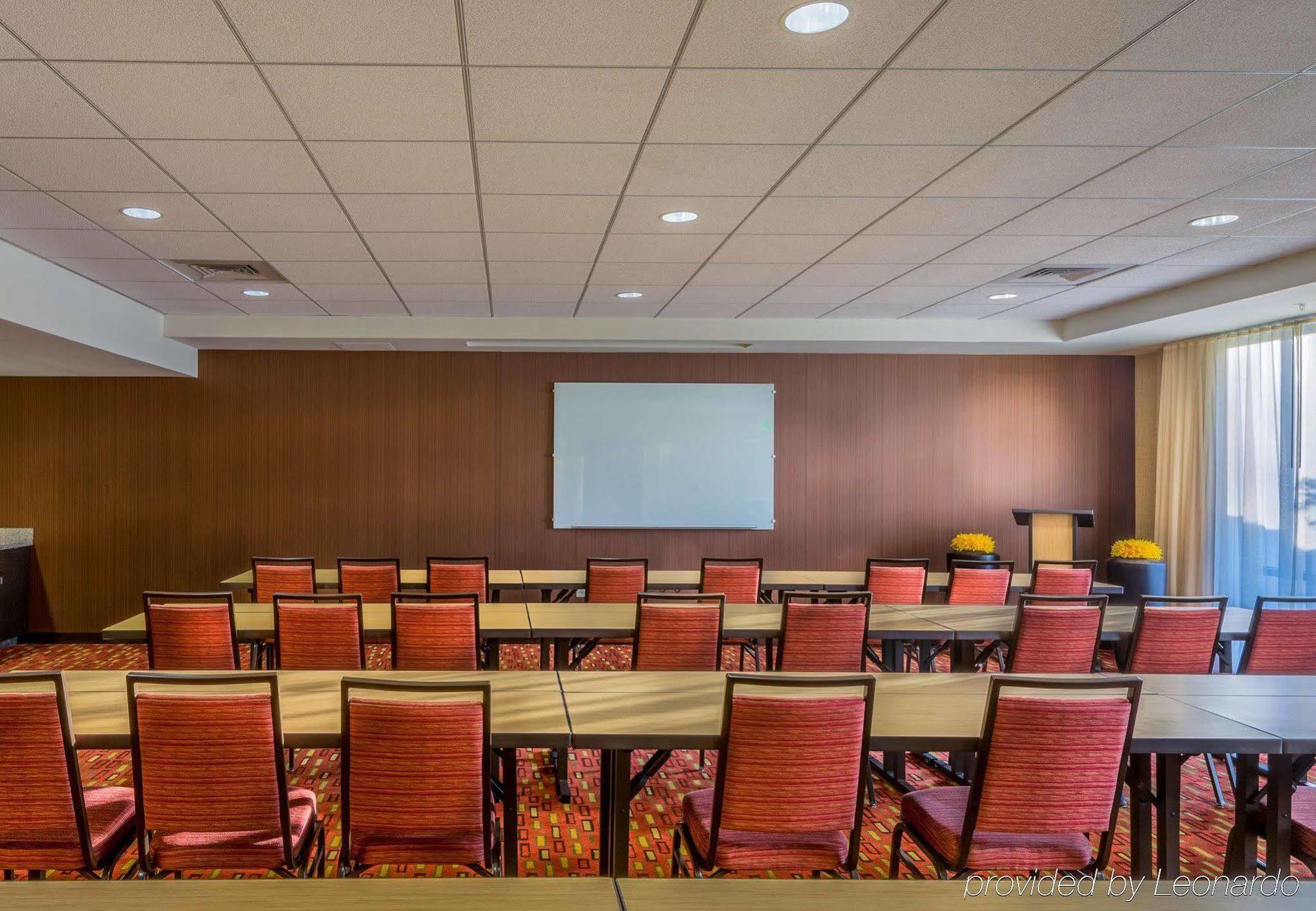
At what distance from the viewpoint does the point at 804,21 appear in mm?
2541

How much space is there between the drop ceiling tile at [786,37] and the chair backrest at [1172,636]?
297 centimetres

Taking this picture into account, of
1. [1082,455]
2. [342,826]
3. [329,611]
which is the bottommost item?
[342,826]

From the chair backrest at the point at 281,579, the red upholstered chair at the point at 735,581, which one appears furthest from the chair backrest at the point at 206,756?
the red upholstered chair at the point at 735,581

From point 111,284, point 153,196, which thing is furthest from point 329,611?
point 111,284

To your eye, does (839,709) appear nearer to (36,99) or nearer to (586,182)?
(586,182)

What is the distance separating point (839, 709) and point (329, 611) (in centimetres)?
267

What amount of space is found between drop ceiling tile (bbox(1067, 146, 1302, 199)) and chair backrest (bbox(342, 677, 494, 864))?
358 centimetres

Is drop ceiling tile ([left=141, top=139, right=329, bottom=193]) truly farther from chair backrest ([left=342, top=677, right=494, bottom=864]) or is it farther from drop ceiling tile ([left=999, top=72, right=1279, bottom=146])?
drop ceiling tile ([left=999, top=72, right=1279, bottom=146])

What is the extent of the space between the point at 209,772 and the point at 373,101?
91.4 inches

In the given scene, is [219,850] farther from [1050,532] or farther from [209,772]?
[1050,532]

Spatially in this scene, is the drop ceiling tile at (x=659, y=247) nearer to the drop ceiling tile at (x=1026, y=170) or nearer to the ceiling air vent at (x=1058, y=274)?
the drop ceiling tile at (x=1026, y=170)

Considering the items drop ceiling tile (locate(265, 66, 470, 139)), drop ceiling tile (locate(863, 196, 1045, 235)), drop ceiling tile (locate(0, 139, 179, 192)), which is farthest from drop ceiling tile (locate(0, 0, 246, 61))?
drop ceiling tile (locate(863, 196, 1045, 235))

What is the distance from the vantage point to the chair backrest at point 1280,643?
394 cm

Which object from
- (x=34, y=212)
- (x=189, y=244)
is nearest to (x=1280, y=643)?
(x=189, y=244)
